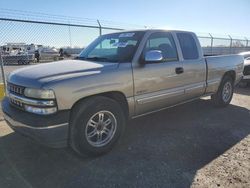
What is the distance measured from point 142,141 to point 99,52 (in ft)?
6.03

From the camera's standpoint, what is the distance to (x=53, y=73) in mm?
3383

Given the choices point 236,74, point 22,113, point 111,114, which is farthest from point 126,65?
point 236,74

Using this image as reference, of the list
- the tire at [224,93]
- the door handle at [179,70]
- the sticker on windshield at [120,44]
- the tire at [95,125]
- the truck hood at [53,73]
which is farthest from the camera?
the tire at [224,93]

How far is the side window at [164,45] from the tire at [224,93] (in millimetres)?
2184

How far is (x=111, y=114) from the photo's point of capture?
12.4ft

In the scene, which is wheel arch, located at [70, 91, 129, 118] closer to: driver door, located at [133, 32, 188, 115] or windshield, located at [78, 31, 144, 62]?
driver door, located at [133, 32, 188, 115]

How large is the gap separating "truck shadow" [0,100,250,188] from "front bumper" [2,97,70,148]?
480 millimetres

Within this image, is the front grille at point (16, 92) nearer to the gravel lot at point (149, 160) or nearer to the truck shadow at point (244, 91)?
the gravel lot at point (149, 160)

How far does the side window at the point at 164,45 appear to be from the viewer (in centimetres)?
444

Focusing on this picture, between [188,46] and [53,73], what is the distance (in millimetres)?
3051

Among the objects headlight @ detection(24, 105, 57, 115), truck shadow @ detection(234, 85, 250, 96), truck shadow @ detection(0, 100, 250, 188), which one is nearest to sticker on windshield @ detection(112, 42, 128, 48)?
truck shadow @ detection(0, 100, 250, 188)

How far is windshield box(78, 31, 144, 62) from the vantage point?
4091 millimetres

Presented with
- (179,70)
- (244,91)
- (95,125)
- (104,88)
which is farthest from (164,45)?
(244,91)

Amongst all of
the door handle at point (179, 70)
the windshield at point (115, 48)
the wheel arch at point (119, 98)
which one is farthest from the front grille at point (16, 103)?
the door handle at point (179, 70)
